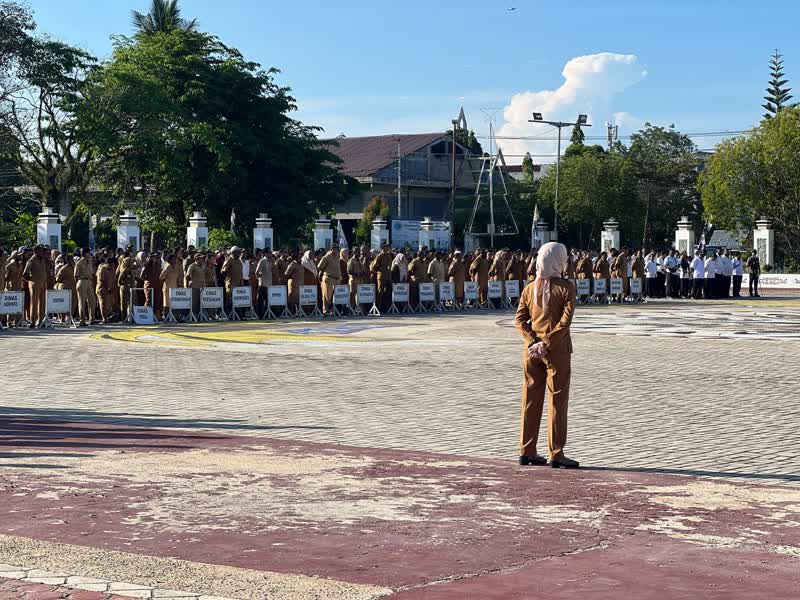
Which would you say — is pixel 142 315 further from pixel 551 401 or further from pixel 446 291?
pixel 551 401

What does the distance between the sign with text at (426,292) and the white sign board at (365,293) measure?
2.20m

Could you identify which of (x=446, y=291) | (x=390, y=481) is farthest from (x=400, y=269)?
(x=390, y=481)

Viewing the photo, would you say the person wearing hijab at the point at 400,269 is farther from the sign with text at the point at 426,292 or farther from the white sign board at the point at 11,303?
the white sign board at the point at 11,303

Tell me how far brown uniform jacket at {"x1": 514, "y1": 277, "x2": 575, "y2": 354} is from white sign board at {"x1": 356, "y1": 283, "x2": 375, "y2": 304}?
24412 millimetres

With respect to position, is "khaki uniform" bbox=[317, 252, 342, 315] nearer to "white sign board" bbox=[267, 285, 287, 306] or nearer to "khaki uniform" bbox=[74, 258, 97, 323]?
"white sign board" bbox=[267, 285, 287, 306]

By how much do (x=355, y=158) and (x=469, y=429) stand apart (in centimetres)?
8098

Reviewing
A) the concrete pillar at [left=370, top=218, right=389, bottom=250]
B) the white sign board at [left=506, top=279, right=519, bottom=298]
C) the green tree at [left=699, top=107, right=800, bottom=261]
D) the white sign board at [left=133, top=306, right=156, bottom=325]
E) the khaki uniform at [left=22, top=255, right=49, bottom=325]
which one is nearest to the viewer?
the khaki uniform at [left=22, top=255, right=49, bottom=325]

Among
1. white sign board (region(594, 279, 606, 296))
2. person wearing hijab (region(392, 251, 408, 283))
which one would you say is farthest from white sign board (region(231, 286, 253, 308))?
white sign board (region(594, 279, 606, 296))

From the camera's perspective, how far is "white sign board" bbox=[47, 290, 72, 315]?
29500 mm

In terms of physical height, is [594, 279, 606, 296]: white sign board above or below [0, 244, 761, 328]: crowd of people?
below

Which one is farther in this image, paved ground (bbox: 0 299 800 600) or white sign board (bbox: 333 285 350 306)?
white sign board (bbox: 333 285 350 306)

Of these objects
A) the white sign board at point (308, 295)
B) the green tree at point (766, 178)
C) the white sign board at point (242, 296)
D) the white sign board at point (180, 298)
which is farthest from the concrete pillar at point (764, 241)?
the white sign board at point (180, 298)

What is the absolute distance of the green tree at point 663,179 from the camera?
87.1 meters

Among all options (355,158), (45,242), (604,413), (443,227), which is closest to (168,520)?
(604,413)
